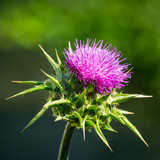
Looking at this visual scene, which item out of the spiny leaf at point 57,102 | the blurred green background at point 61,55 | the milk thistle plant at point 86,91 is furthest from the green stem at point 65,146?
the blurred green background at point 61,55

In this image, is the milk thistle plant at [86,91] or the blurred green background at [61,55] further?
the blurred green background at [61,55]

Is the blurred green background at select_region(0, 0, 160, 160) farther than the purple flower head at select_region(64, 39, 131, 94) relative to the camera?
Yes

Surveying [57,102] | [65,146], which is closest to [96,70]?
[57,102]

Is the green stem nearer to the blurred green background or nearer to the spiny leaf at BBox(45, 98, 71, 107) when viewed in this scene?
the spiny leaf at BBox(45, 98, 71, 107)

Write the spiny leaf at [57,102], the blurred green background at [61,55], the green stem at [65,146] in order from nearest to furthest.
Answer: the spiny leaf at [57,102]
the green stem at [65,146]
the blurred green background at [61,55]

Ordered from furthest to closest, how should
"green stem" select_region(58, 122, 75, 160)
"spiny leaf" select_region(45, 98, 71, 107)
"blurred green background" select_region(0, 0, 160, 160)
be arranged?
"blurred green background" select_region(0, 0, 160, 160) < "green stem" select_region(58, 122, 75, 160) < "spiny leaf" select_region(45, 98, 71, 107)

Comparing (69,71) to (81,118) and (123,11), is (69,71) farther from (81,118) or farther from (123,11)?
(123,11)

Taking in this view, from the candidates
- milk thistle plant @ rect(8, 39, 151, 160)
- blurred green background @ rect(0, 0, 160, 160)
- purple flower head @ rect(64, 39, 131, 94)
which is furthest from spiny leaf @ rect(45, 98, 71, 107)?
blurred green background @ rect(0, 0, 160, 160)

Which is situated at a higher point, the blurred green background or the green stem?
the blurred green background

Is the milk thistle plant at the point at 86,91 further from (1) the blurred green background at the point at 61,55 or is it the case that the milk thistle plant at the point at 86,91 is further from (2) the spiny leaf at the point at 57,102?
(1) the blurred green background at the point at 61,55
